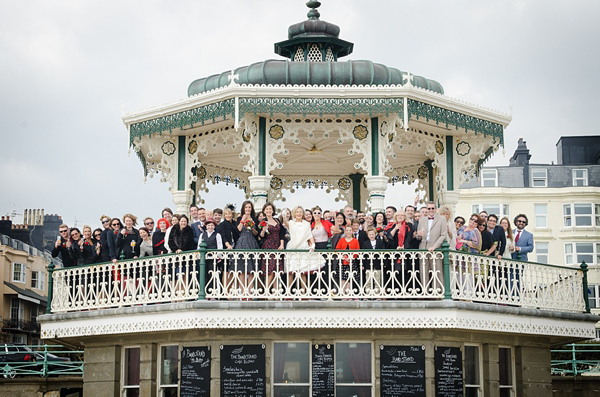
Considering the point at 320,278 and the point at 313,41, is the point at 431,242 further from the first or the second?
the point at 313,41

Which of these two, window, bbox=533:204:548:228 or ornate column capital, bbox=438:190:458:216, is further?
window, bbox=533:204:548:228

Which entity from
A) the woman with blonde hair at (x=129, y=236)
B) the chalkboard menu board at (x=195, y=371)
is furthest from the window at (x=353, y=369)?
the woman with blonde hair at (x=129, y=236)

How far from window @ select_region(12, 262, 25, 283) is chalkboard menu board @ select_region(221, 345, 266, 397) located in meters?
48.0

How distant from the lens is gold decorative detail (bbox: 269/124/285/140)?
844 inches

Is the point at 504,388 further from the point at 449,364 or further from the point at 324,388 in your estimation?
the point at 324,388

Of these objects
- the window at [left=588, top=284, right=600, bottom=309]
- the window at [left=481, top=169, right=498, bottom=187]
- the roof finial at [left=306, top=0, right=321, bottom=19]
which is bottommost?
the window at [left=588, top=284, right=600, bottom=309]

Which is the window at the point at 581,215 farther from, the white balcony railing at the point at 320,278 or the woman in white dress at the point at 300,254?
the woman in white dress at the point at 300,254


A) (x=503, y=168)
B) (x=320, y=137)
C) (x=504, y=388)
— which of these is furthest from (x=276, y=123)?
(x=503, y=168)

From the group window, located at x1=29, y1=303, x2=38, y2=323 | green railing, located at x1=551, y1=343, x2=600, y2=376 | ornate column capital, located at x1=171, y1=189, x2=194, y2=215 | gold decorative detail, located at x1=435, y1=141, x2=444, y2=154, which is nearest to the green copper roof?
gold decorative detail, located at x1=435, y1=141, x2=444, y2=154

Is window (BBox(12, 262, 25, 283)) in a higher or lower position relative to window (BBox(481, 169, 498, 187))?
lower

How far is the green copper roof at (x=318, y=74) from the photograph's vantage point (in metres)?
21.5

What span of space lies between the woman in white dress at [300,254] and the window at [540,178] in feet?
162

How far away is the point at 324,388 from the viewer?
18.1 metres

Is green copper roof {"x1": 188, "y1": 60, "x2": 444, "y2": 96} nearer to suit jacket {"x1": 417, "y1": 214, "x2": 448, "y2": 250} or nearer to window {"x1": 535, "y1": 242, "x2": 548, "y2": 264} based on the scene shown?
suit jacket {"x1": 417, "y1": 214, "x2": 448, "y2": 250}
